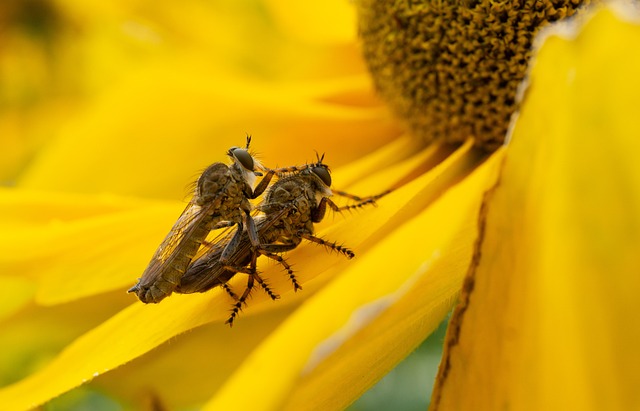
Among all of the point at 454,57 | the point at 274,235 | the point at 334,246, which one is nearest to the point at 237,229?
the point at 274,235

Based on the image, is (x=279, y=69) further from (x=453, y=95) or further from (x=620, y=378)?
(x=620, y=378)

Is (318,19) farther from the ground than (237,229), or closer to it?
farther from the ground

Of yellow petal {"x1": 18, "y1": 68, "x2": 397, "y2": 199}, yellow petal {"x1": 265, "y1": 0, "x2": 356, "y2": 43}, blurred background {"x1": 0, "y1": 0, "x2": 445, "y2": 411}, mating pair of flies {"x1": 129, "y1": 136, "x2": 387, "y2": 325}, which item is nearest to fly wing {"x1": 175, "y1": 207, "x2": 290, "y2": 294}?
mating pair of flies {"x1": 129, "y1": 136, "x2": 387, "y2": 325}

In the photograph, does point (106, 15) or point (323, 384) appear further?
point (106, 15)

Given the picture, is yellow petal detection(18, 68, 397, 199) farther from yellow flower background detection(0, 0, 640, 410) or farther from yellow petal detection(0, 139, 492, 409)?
yellow petal detection(0, 139, 492, 409)

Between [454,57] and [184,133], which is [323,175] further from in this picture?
[184,133]

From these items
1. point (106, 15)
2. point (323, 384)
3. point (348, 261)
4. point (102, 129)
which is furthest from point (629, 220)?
point (106, 15)
